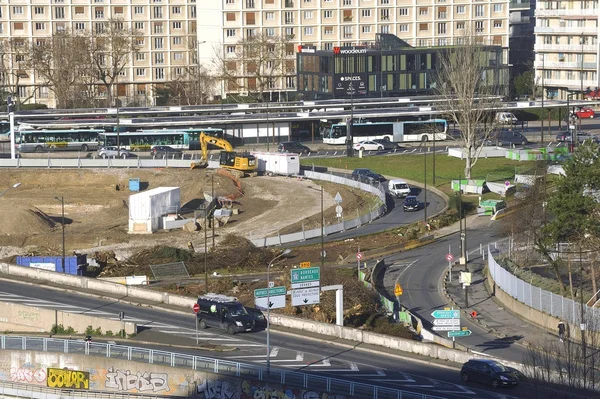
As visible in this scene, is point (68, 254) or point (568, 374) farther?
point (68, 254)

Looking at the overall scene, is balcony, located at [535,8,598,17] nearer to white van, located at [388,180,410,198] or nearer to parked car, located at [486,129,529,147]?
parked car, located at [486,129,529,147]

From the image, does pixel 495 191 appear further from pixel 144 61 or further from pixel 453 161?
pixel 144 61

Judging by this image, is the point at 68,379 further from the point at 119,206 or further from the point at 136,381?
the point at 119,206

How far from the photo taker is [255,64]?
15088cm

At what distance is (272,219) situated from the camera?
284ft

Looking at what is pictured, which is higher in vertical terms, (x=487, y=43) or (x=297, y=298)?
(x=487, y=43)

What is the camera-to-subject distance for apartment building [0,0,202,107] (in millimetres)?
159750

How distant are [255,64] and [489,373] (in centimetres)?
10976

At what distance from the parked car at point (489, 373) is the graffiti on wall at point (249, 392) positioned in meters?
5.45

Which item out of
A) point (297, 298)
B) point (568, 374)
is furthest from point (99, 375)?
point (568, 374)

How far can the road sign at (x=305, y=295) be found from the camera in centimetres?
5250

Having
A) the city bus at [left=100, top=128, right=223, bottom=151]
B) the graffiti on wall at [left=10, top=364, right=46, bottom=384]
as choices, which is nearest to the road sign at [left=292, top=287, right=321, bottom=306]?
the graffiti on wall at [left=10, top=364, right=46, bottom=384]

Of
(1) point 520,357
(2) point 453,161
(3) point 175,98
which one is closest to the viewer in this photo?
(1) point 520,357

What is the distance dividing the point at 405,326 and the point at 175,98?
99842 millimetres
